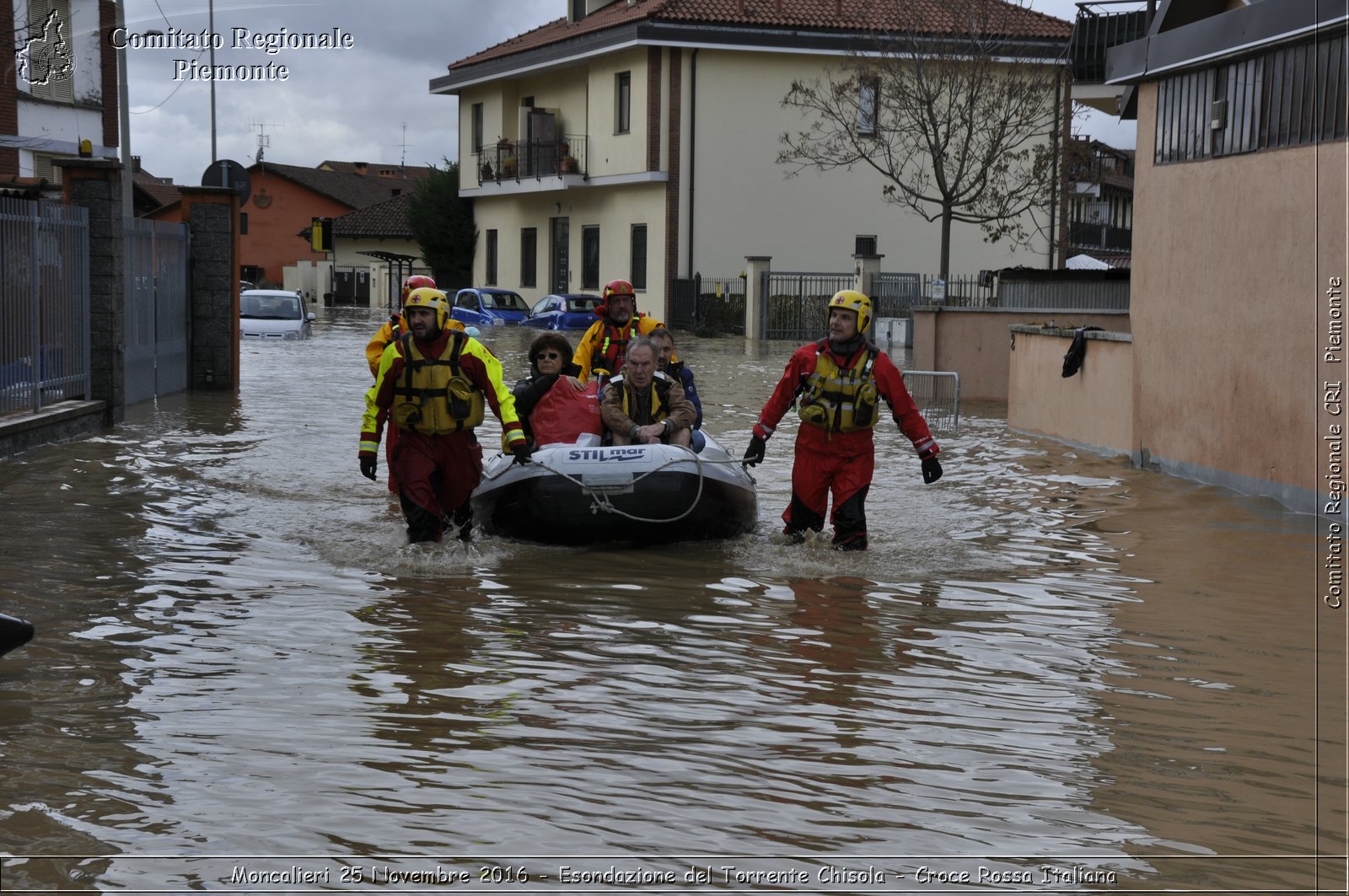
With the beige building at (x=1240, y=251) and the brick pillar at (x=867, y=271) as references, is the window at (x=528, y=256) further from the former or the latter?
the beige building at (x=1240, y=251)

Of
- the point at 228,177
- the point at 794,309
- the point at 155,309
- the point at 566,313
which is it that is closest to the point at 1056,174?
the point at 794,309

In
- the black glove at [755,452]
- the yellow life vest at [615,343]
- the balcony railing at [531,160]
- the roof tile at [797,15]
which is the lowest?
the black glove at [755,452]

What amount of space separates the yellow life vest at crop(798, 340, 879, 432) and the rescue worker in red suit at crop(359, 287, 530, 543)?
1.82 meters

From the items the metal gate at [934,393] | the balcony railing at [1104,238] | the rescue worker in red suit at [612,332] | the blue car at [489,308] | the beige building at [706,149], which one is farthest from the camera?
the balcony railing at [1104,238]

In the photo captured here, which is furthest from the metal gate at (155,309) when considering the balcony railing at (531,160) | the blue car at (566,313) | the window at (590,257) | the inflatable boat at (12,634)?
the window at (590,257)

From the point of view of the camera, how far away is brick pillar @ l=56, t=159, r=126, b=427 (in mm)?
16828

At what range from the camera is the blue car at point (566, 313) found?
4097 cm

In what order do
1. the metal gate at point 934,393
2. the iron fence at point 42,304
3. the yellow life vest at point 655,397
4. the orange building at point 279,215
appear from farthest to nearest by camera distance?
the orange building at point 279,215 < the metal gate at point 934,393 < the iron fence at point 42,304 < the yellow life vest at point 655,397

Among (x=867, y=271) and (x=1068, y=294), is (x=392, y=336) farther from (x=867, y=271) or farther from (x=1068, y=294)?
(x=867, y=271)

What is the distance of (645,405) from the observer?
10961 millimetres

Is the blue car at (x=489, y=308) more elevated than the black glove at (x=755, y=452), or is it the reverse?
the blue car at (x=489, y=308)

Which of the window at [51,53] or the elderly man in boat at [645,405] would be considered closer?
the elderly man in boat at [645,405]

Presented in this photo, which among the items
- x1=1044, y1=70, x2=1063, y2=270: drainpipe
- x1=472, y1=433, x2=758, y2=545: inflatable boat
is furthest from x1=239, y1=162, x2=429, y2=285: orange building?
x1=472, y1=433, x2=758, y2=545: inflatable boat

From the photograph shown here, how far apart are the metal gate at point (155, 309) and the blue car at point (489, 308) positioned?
2144 centimetres
